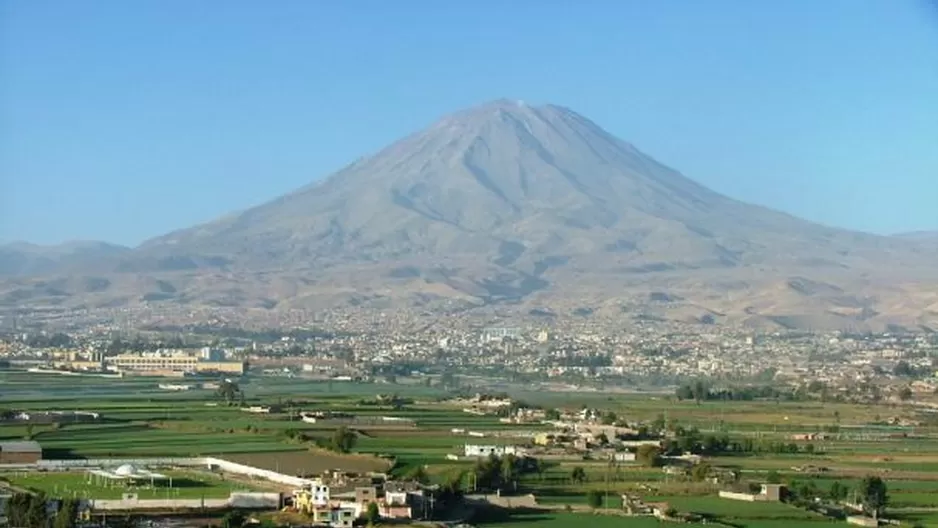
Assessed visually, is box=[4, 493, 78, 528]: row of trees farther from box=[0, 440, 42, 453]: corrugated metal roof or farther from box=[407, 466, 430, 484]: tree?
box=[0, 440, 42, 453]: corrugated metal roof

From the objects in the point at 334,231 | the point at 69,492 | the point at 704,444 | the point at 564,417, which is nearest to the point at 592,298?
the point at 334,231

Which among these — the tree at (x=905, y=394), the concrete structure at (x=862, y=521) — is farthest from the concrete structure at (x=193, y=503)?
the tree at (x=905, y=394)

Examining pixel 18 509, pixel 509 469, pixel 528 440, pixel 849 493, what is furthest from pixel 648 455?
pixel 18 509

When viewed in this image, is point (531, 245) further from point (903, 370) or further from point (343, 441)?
point (343, 441)

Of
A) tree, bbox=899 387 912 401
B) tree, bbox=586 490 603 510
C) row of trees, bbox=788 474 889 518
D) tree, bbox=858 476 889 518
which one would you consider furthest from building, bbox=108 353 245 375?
tree, bbox=858 476 889 518

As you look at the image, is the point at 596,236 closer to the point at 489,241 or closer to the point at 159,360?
the point at 489,241

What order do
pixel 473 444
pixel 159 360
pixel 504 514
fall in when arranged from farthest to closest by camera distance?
pixel 159 360 < pixel 473 444 < pixel 504 514

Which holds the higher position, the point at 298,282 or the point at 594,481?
the point at 298,282
